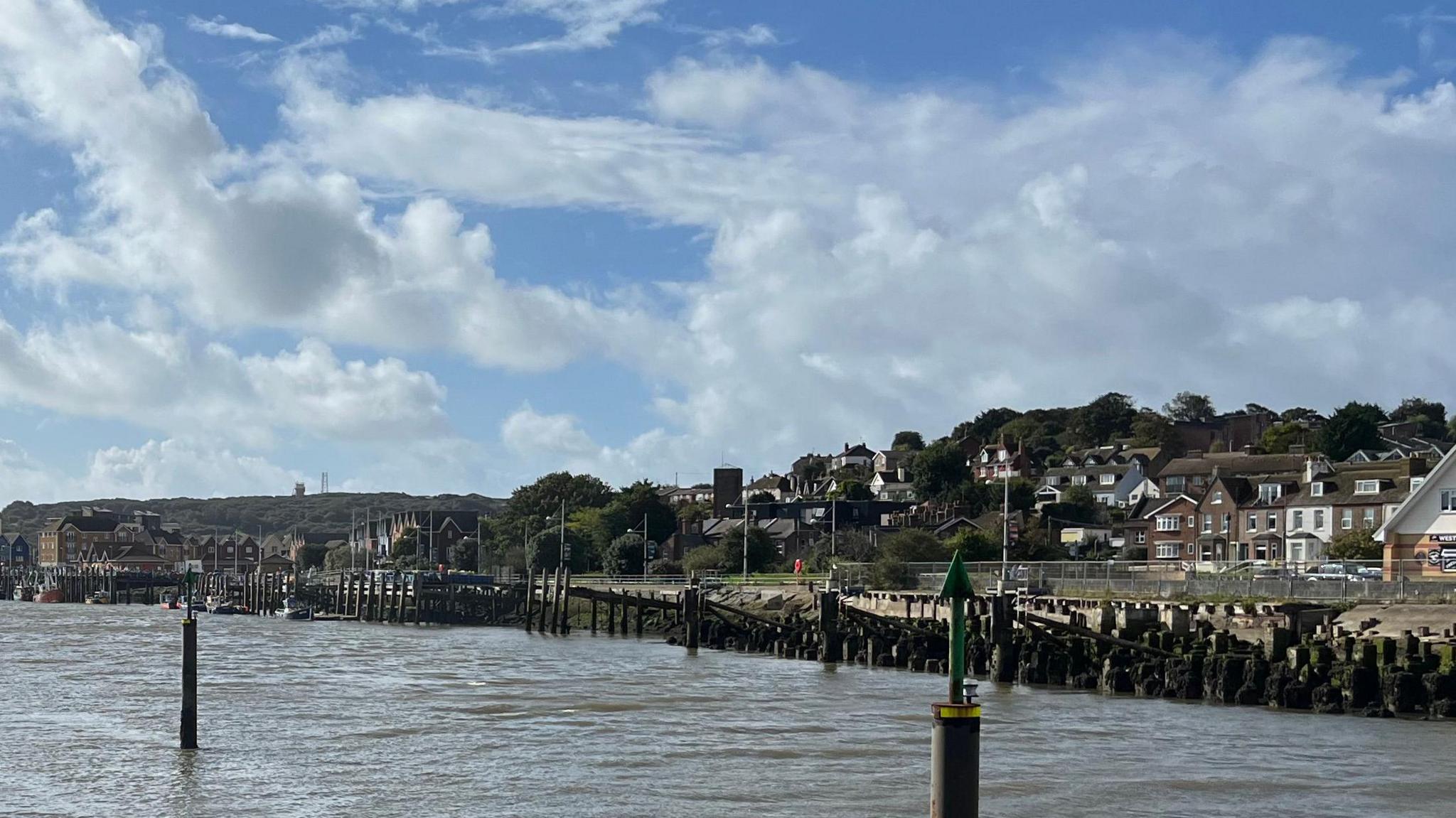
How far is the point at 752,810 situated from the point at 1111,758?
27.0 ft

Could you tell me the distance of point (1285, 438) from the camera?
140375mm

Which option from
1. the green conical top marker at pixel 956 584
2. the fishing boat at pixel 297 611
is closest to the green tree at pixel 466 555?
the fishing boat at pixel 297 611

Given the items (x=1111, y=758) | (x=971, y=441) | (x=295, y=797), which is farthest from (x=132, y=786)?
(x=971, y=441)

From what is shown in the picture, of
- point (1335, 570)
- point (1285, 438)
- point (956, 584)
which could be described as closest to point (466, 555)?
point (1285, 438)

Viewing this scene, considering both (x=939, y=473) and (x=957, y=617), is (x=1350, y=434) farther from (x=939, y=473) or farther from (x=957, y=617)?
(x=957, y=617)

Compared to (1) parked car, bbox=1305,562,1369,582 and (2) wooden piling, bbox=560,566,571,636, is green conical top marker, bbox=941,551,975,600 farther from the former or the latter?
(2) wooden piling, bbox=560,566,571,636

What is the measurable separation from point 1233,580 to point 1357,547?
22.5 meters

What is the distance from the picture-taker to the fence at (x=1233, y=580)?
153ft

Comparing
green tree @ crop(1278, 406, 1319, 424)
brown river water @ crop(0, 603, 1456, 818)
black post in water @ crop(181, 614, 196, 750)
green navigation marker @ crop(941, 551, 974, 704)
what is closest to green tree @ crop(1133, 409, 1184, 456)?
green tree @ crop(1278, 406, 1319, 424)

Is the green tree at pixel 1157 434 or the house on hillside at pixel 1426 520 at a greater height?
the green tree at pixel 1157 434

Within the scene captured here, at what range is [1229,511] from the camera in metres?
97.7

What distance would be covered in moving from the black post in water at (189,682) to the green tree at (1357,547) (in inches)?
2152

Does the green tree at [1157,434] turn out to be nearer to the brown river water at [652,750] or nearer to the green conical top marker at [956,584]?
the brown river water at [652,750]

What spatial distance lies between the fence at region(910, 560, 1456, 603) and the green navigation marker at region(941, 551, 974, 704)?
35102 mm
